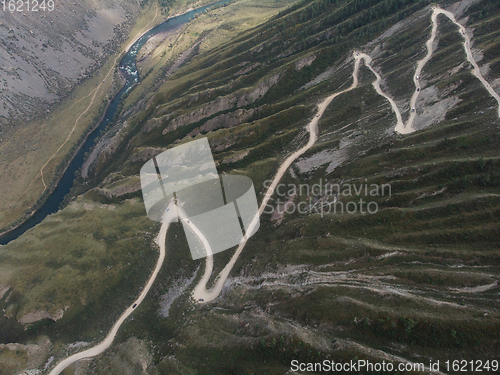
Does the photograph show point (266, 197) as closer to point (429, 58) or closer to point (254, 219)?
point (254, 219)

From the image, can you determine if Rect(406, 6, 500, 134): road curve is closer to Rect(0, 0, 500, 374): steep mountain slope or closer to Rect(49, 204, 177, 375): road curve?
Rect(0, 0, 500, 374): steep mountain slope

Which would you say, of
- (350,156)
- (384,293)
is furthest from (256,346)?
(350,156)

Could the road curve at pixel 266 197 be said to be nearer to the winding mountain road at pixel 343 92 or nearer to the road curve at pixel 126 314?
the winding mountain road at pixel 343 92

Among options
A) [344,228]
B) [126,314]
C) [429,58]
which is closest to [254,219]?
[344,228]

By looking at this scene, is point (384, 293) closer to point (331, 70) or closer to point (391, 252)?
point (391, 252)

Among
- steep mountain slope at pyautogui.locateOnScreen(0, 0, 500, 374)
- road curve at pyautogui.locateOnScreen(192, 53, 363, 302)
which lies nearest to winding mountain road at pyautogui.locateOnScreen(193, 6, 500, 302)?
road curve at pyautogui.locateOnScreen(192, 53, 363, 302)
